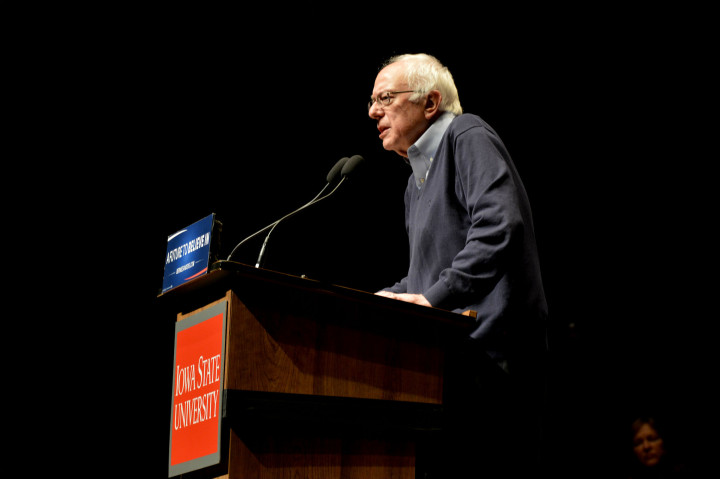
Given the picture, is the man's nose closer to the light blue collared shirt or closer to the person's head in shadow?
the light blue collared shirt

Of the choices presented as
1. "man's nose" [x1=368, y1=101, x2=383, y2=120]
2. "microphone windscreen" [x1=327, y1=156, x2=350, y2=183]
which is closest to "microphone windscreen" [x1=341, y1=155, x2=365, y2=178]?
"microphone windscreen" [x1=327, y1=156, x2=350, y2=183]

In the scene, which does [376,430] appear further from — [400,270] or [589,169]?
[589,169]

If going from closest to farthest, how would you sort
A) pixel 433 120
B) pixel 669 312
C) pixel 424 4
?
pixel 433 120 < pixel 424 4 < pixel 669 312

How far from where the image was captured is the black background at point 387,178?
11.6 feet

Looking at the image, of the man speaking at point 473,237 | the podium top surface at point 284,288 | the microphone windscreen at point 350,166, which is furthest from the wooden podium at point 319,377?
the microphone windscreen at point 350,166

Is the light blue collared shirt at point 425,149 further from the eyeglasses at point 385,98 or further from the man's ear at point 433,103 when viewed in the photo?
the eyeglasses at point 385,98

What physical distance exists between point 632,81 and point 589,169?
67cm

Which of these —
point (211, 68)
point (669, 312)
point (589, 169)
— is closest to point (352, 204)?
point (211, 68)

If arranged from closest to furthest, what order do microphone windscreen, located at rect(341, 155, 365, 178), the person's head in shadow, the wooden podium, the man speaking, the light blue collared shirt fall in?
the wooden podium, the man speaking, microphone windscreen, located at rect(341, 155, 365, 178), the light blue collared shirt, the person's head in shadow

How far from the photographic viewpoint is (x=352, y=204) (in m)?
4.46

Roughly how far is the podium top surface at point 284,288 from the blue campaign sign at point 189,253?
2 centimetres

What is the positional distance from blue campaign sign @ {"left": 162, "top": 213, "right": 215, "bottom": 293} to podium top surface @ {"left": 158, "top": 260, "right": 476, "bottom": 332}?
2cm

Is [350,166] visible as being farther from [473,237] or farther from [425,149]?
[473,237]

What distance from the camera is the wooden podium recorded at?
4.70 ft
